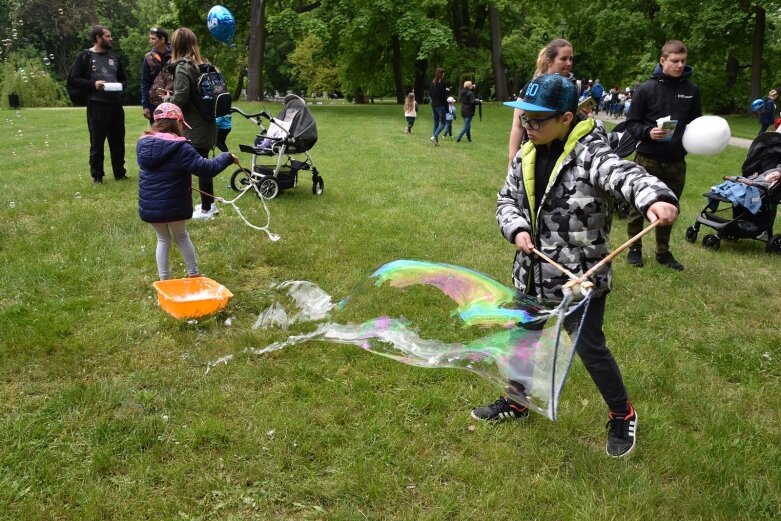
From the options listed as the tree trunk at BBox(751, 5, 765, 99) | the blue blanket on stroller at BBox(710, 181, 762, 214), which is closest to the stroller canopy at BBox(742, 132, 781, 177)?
the blue blanket on stroller at BBox(710, 181, 762, 214)

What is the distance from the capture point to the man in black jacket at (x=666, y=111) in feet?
17.5

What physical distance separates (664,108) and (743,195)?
221cm

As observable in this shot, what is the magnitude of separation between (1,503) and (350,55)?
30875 millimetres

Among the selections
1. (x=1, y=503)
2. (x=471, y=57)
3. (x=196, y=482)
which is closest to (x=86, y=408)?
(x=1, y=503)

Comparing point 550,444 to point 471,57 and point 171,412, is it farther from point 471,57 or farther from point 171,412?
point 471,57

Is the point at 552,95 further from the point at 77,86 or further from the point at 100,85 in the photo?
the point at 77,86

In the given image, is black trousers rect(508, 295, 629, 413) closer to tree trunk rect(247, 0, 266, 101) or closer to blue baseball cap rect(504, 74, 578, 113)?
blue baseball cap rect(504, 74, 578, 113)

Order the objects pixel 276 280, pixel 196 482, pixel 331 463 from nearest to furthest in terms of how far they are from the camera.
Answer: pixel 196 482, pixel 331 463, pixel 276 280

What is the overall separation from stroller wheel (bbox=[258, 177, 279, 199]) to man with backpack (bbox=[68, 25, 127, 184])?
224cm

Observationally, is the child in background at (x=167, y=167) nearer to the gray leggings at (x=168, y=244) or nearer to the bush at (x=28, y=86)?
the gray leggings at (x=168, y=244)

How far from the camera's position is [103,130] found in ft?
26.4

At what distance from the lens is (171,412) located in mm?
3275

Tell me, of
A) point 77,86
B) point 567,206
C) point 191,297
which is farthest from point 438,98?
point 567,206

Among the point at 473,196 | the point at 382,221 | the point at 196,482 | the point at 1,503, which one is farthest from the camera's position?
the point at 473,196
